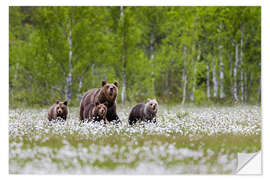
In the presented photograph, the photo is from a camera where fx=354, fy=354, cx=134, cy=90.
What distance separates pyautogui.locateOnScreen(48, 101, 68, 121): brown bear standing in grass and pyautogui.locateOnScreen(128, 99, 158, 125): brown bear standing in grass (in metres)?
2.11

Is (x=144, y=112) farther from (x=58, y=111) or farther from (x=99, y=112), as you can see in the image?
(x=58, y=111)

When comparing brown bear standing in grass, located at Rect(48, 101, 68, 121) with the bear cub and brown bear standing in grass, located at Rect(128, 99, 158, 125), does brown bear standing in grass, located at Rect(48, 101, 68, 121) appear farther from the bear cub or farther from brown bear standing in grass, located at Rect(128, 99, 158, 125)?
brown bear standing in grass, located at Rect(128, 99, 158, 125)

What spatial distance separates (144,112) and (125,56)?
3.60m

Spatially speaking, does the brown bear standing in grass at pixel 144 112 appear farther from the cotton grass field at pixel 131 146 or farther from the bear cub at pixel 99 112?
the bear cub at pixel 99 112

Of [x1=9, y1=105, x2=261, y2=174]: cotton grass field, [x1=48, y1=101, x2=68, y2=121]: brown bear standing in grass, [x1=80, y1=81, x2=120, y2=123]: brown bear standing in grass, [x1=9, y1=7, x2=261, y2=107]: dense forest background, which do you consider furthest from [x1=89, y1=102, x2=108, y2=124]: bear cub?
[x1=9, y1=7, x2=261, y2=107]: dense forest background

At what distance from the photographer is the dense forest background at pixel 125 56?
11391 millimetres

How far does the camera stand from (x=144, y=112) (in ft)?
35.9

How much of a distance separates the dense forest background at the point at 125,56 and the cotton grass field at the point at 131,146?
4.27 feet

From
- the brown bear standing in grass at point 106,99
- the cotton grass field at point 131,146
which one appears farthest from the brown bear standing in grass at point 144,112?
the brown bear standing in grass at point 106,99

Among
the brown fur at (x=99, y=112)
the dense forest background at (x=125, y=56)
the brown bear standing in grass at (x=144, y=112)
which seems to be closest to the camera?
the brown fur at (x=99, y=112)

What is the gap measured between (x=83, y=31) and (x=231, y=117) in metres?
6.44
